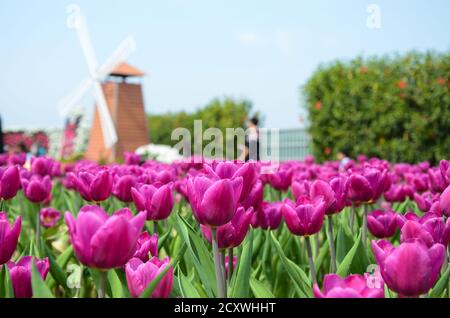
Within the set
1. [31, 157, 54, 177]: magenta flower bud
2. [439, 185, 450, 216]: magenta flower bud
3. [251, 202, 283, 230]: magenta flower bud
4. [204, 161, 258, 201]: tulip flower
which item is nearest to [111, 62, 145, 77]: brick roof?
[31, 157, 54, 177]: magenta flower bud

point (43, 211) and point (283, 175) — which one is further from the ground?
point (283, 175)

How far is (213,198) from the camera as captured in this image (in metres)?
1.31

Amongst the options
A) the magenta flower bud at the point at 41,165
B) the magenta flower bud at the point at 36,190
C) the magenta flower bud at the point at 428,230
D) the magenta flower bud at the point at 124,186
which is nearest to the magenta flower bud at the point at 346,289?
the magenta flower bud at the point at 428,230

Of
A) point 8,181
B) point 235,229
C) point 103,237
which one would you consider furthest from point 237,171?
point 8,181

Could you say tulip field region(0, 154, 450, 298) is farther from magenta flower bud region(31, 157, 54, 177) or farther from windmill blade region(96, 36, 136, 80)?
windmill blade region(96, 36, 136, 80)

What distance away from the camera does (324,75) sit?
45.8 feet

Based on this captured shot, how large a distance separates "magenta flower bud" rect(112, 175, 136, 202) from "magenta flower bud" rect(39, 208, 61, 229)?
1.54 meters

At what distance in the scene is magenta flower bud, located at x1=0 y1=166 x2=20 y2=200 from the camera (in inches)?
76.9

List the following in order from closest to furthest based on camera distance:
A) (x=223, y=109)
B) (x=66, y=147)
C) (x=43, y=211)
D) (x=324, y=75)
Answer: (x=43, y=211), (x=324, y=75), (x=223, y=109), (x=66, y=147)

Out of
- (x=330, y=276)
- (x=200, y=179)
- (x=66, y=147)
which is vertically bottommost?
(x=66, y=147)

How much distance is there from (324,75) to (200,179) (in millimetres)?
12979

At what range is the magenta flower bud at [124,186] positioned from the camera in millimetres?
2344
